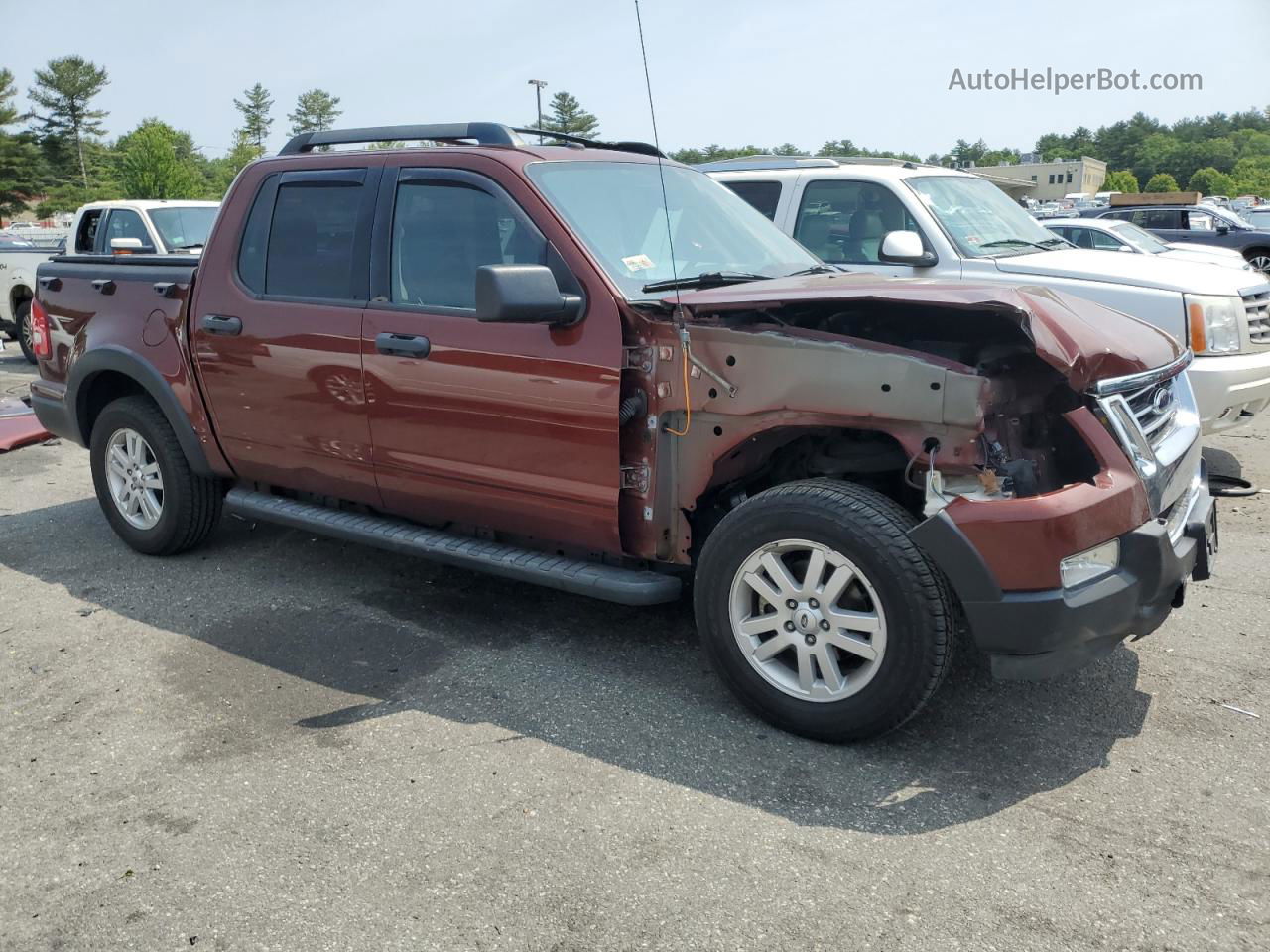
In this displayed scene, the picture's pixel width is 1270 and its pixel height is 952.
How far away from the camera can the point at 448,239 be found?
423cm

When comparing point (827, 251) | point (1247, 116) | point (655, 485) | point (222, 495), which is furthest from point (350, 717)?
point (1247, 116)

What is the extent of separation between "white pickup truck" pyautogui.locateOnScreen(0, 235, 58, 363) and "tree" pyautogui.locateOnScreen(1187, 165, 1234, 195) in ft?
481

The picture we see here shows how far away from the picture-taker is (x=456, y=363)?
160 inches

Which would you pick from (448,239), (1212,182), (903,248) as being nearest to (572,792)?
(448,239)

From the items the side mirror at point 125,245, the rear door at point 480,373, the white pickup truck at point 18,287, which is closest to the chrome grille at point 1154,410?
the rear door at point 480,373

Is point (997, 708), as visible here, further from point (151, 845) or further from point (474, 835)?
point (151, 845)

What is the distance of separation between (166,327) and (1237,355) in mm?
5763

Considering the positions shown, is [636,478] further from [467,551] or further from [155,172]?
[155,172]

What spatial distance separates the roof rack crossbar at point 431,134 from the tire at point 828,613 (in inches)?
75.4

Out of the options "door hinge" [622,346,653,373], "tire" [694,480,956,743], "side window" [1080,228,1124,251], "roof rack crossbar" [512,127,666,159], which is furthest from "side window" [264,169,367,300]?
"side window" [1080,228,1124,251]

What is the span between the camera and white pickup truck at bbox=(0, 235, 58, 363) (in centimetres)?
1369

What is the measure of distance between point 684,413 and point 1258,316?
15.6ft

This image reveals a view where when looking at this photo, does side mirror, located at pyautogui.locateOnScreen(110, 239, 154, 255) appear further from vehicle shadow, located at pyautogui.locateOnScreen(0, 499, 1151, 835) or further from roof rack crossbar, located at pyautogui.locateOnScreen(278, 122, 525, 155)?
roof rack crossbar, located at pyautogui.locateOnScreen(278, 122, 525, 155)

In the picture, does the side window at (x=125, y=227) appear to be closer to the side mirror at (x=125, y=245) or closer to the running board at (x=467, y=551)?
the side mirror at (x=125, y=245)
